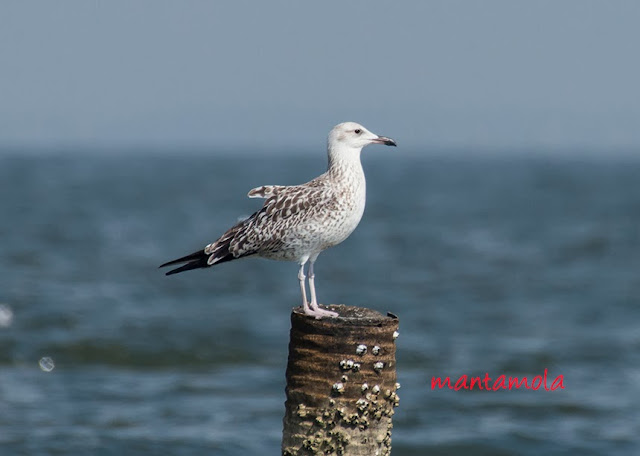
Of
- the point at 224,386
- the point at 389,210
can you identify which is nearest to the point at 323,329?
the point at 224,386

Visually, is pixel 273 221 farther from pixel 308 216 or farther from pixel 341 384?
pixel 341 384

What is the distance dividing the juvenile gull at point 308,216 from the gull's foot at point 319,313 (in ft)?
1.26

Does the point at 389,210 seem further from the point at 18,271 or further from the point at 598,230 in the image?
the point at 18,271

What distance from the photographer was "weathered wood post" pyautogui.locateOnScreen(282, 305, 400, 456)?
7523 millimetres

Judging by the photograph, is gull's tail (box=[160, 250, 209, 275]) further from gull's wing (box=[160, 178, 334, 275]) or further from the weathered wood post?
the weathered wood post

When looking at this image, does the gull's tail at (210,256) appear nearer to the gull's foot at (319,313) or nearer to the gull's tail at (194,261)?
the gull's tail at (194,261)

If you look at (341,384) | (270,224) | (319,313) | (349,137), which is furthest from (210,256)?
(341,384)

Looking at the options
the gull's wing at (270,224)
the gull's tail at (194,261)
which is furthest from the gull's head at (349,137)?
the gull's tail at (194,261)

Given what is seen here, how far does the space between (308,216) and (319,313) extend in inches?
38.5

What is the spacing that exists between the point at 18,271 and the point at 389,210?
107 ft

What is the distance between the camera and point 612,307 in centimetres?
2655

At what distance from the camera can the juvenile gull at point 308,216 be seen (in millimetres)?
8617

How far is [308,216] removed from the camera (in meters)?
8.63

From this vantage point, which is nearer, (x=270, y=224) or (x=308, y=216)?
(x=308, y=216)
